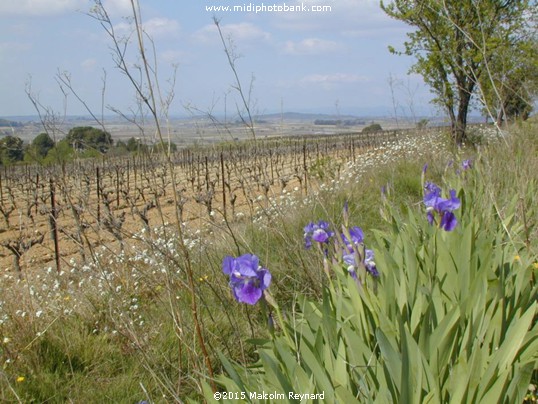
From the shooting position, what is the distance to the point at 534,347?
6.07ft

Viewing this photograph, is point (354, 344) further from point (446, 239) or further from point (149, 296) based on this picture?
point (149, 296)

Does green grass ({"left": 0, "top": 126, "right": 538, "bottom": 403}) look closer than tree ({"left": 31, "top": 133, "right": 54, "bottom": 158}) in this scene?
Yes

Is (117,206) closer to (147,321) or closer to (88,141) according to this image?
(147,321)

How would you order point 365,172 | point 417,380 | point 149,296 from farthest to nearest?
point 365,172 < point 149,296 < point 417,380

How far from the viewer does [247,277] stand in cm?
158

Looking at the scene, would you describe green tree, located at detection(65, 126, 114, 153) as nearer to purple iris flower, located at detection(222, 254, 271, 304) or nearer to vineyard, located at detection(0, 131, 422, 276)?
vineyard, located at detection(0, 131, 422, 276)

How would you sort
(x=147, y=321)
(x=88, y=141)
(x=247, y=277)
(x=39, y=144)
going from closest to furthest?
(x=247, y=277) → (x=88, y=141) → (x=147, y=321) → (x=39, y=144)

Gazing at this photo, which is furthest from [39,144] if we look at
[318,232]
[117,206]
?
[117,206]

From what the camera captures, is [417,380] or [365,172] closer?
[417,380]

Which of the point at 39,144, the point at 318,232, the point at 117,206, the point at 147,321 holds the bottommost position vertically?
the point at 117,206

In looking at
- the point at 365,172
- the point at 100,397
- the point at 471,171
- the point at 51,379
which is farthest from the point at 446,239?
the point at 365,172

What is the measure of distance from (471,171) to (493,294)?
124 inches

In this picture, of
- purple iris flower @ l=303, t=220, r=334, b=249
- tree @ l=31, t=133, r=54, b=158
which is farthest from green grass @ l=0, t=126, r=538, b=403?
tree @ l=31, t=133, r=54, b=158

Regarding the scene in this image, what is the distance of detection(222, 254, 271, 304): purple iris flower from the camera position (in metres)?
1.56
